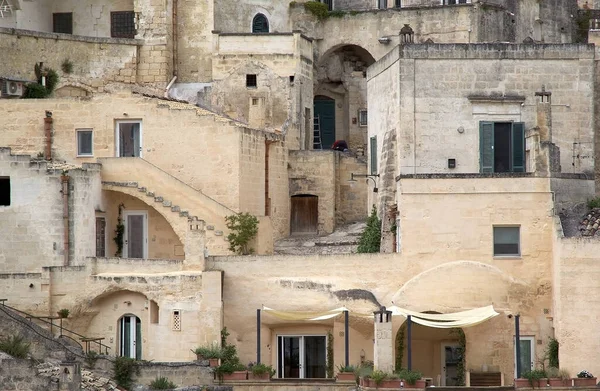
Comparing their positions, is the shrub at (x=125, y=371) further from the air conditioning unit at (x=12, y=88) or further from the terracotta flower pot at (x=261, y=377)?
the air conditioning unit at (x=12, y=88)

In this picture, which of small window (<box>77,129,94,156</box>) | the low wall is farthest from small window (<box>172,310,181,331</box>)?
small window (<box>77,129,94,156</box>)

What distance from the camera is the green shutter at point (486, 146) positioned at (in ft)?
185

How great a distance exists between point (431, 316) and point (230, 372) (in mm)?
5404

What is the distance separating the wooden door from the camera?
6425 cm

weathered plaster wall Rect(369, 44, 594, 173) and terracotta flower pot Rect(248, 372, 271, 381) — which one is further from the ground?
weathered plaster wall Rect(369, 44, 594, 173)

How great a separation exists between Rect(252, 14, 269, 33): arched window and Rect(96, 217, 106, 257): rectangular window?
537 inches

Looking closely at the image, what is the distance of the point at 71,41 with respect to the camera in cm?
6669

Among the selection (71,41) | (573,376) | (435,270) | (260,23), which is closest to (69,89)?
(71,41)

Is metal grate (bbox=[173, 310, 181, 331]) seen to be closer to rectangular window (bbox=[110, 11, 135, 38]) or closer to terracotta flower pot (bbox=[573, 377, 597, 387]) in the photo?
terracotta flower pot (bbox=[573, 377, 597, 387])

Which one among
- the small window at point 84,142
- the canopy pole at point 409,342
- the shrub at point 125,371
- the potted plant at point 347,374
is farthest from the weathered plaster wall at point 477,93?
the small window at point 84,142

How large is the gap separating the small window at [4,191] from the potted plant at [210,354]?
27.0 feet

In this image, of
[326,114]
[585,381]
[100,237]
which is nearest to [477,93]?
[585,381]

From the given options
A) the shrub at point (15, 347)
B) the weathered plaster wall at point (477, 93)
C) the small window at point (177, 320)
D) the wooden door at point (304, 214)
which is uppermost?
the weathered plaster wall at point (477, 93)

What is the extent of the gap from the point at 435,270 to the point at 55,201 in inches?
445
